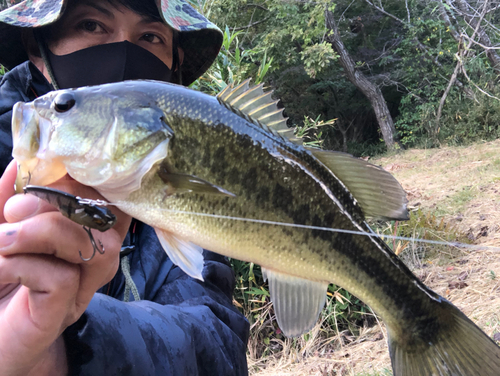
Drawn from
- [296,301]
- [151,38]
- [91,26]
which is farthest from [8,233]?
[151,38]

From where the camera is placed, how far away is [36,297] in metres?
0.82

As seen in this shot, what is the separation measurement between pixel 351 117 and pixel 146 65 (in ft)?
60.1

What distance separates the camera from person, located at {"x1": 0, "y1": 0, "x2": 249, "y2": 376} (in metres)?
0.83

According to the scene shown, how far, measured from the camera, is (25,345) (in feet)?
2.78

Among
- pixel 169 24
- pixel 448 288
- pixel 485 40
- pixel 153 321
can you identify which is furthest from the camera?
pixel 485 40

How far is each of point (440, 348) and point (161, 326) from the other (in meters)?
1.08

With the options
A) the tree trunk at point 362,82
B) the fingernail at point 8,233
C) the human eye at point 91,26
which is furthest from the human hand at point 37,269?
the tree trunk at point 362,82

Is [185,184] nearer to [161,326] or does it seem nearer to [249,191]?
[249,191]

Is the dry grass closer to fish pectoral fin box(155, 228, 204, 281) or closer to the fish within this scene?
the fish

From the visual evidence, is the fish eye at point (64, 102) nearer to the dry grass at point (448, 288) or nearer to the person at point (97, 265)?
the person at point (97, 265)

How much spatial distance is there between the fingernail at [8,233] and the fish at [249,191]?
149mm

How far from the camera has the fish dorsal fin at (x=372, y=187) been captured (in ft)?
4.16

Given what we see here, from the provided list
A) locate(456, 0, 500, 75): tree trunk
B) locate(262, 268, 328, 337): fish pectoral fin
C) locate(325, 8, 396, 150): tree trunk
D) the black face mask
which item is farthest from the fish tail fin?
locate(325, 8, 396, 150): tree trunk

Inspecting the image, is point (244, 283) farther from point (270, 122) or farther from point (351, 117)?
point (351, 117)
